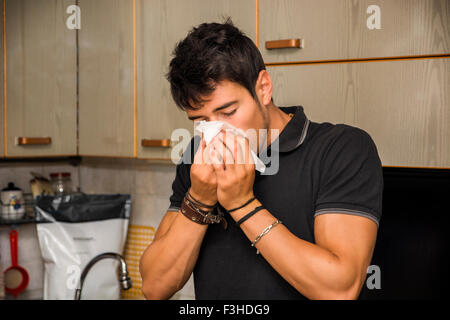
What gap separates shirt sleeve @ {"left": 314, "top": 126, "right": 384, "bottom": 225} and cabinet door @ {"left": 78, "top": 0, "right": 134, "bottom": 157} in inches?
35.2

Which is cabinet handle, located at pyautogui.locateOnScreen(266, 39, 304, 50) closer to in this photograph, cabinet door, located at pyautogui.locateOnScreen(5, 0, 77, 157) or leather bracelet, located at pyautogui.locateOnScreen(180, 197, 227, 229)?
leather bracelet, located at pyautogui.locateOnScreen(180, 197, 227, 229)

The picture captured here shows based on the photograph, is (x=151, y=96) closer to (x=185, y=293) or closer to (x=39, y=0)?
(x=39, y=0)

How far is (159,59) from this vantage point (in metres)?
1.58

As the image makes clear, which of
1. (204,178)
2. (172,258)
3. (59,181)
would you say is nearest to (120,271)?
(59,181)

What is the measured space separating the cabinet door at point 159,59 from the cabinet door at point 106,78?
5 centimetres

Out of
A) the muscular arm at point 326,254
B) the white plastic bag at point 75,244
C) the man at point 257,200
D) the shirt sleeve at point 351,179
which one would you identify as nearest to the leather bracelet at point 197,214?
the man at point 257,200

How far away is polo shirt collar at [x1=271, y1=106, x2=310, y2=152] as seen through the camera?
1017mm

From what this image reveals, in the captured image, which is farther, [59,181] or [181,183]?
[59,181]

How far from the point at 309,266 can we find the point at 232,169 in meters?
0.24

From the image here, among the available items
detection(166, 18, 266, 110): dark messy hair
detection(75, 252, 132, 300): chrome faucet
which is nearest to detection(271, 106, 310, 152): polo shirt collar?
detection(166, 18, 266, 110): dark messy hair

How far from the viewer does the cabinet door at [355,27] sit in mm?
1179

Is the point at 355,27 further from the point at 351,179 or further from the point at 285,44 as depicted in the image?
the point at 351,179

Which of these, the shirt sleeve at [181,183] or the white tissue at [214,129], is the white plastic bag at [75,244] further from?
the white tissue at [214,129]

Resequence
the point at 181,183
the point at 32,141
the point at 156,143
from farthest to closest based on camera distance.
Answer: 1. the point at 32,141
2. the point at 156,143
3. the point at 181,183
